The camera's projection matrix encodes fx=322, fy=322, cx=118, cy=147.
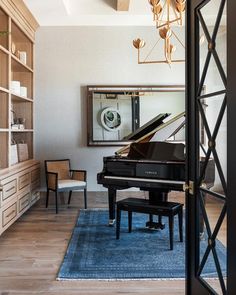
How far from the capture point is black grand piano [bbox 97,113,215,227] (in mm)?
4036

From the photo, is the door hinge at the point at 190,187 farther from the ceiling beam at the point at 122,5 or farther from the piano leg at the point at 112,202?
the ceiling beam at the point at 122,5

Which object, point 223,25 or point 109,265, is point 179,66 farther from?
point 223,25

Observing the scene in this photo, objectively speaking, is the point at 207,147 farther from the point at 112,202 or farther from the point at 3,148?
the point at 3,148

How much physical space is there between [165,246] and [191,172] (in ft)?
6.33

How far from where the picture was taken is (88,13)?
18.1 ft

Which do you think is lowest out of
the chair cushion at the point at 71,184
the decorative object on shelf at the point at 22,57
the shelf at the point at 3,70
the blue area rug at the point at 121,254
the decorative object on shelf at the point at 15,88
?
the blue area rug at the point at 121,254

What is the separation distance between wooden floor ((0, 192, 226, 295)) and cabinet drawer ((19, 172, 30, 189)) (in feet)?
1.74

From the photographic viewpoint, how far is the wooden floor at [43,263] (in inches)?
108

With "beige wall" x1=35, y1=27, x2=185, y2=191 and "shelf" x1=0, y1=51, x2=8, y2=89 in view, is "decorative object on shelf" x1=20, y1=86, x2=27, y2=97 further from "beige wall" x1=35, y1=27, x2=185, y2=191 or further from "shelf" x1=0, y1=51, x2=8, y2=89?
"shelf" x1=0, y1=51, x2=8, y2=89

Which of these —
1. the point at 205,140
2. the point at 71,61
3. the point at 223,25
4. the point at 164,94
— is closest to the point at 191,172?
the point at 205,140

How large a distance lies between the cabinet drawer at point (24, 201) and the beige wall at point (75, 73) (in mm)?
1162

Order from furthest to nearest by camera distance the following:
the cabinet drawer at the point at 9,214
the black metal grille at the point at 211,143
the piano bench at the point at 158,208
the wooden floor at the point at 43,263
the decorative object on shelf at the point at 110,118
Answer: the decorative object on shelf at the point at 110,118 < the cabinet drawer at the point at 9,214 < the piano bench at the point at 158,208 < the wooden floor at the point at 43,263 < the black metal grille at the point at 211,143

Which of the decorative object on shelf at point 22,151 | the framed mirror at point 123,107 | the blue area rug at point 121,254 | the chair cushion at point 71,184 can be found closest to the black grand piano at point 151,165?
the blue area rug at point 121,254

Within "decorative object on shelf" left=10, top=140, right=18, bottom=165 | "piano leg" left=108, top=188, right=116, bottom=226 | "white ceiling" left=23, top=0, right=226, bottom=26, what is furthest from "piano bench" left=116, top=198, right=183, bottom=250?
"white ceiling" left=23, top=0, right=226, bottom=26
